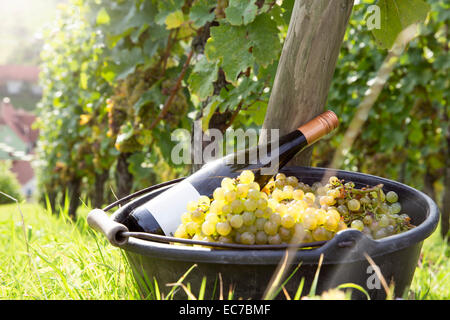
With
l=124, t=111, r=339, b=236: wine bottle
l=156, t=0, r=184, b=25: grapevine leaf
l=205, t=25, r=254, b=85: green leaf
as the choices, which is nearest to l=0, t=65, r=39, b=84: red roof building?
l=156, t=0, r=184, b=25: grapevine leaf

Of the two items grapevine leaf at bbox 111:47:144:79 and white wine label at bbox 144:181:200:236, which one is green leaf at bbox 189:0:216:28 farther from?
white wine label at bbox 144:181:200:236

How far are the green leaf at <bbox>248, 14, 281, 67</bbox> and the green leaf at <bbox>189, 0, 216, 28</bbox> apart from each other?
0.27m

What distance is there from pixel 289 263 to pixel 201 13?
1.50 meters

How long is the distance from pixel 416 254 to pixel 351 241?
30 centimetres

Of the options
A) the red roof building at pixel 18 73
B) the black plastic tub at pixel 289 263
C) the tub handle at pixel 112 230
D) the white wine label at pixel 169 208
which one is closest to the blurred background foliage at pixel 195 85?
the white wine label at pixel 169 208

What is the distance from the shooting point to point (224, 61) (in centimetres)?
179

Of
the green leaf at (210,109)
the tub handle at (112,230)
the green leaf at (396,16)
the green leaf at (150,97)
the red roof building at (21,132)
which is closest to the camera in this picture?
the tub handle at (112,230)

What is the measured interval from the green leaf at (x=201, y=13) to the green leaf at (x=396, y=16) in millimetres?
773

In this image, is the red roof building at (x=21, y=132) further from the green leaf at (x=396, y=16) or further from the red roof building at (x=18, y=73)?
the green leaf at (x=396, y=16)

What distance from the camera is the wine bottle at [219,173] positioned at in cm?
134

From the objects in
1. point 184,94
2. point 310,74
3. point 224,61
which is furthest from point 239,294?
point 184,94

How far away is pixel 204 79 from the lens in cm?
198

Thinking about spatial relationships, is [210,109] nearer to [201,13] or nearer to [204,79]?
[204,79]

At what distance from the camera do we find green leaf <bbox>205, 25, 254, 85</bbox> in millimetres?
1784
